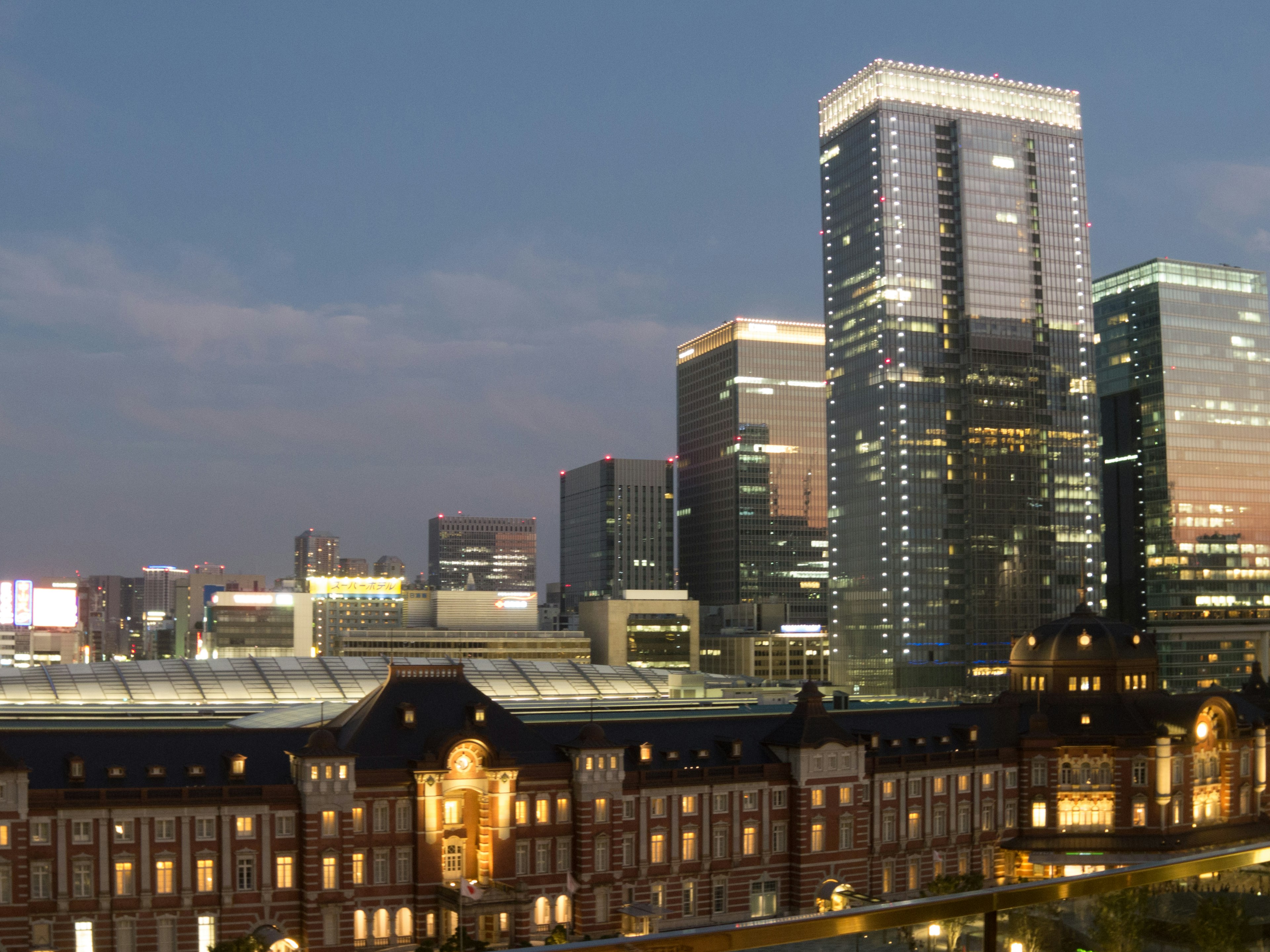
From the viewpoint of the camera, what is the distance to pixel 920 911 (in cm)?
1224

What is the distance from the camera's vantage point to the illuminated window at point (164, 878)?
95438 millimetres

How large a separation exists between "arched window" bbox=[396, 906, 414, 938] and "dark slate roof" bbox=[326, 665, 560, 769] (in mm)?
10588

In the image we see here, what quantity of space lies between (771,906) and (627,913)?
635 inches

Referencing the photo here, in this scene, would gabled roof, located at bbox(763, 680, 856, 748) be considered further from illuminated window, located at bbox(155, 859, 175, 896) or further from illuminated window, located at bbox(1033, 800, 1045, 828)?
illuminated window, located at bbox(155, 859, 175, 896)

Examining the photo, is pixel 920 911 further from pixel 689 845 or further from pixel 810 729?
pixel 810 729

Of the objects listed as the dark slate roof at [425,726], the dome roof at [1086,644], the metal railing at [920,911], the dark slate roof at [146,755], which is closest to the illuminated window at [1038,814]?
the dome roof at [1086,644]

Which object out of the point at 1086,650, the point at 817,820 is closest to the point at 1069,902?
the point at 817,820

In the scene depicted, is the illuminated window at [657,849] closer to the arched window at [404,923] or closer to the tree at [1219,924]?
the arched window at [404,923]

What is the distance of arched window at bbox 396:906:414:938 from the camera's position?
10206 centimetres

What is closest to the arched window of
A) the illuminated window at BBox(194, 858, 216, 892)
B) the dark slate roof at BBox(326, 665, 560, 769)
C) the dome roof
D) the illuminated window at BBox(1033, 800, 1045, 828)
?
the dark slate roof at BBox(326, 665, 560, 769)

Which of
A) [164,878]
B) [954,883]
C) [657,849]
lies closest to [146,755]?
[164,878]

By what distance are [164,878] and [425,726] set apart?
21.4 m

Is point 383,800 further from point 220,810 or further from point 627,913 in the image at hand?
point 627,913

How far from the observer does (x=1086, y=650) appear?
14575cm
